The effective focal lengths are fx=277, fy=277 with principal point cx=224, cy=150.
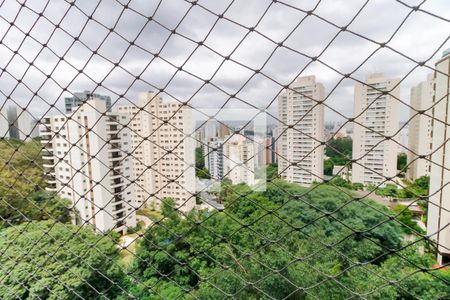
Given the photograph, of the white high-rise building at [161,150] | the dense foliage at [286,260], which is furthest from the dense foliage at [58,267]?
the white high-rise building at [161,150]

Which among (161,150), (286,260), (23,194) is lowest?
(286,260)

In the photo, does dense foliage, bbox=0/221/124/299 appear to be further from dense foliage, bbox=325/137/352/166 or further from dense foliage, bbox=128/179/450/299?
dense foliage, bbox=325/137/352/166

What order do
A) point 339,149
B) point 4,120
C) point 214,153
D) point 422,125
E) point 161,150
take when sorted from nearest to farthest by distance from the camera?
point 339,149
point 4,120
point 214,153
point 161,150
point 422,125

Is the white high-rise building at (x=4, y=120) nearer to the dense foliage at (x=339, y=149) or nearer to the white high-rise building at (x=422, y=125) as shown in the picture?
the dense foliage at (x=339, y=149)

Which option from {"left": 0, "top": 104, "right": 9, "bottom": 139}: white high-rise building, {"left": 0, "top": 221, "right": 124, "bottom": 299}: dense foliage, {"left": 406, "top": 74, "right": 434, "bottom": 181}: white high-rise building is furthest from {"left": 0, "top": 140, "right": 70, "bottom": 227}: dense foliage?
{"left": 406, "top": 74, "right": 434, "bottom": 181}: white high-rise building

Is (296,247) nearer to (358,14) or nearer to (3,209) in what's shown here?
(358,14)

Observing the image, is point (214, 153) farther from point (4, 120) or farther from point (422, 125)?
point (422, 125)

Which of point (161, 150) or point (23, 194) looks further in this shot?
point (161, 150)

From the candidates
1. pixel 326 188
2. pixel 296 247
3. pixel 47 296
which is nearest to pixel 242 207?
pixel 326 188

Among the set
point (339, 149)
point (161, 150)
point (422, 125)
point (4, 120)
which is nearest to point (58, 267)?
point (4, 120)
